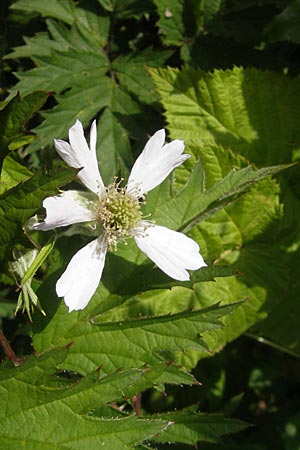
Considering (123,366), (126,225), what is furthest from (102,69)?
(123,366)

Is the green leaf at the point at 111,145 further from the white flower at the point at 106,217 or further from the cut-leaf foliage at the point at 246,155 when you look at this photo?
the white flower at the point at 106,217

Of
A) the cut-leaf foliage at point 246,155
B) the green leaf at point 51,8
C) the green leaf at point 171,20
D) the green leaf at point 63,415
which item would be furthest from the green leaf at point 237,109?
the green leaf at point 63,415

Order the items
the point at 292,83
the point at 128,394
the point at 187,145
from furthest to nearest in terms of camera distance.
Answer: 1. the point at 292,83
2. the point at 187,145
3. the point at 128,394

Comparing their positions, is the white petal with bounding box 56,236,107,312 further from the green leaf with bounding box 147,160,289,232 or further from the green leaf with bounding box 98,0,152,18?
the green leaf with bounding box 98,0,152,18

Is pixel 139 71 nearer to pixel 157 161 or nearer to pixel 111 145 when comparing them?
pixel 111 145

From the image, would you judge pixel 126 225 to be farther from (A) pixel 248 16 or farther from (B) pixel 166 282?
(A) pixel 248 16

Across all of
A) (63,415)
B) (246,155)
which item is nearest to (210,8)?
(246,155)

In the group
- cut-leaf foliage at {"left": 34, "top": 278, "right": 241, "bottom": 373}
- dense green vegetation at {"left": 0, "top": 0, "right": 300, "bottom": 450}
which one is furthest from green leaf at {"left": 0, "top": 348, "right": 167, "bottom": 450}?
cut-leaf foliage at {"left": 34, "top": 278, "right": 241, "bottom": 373}
